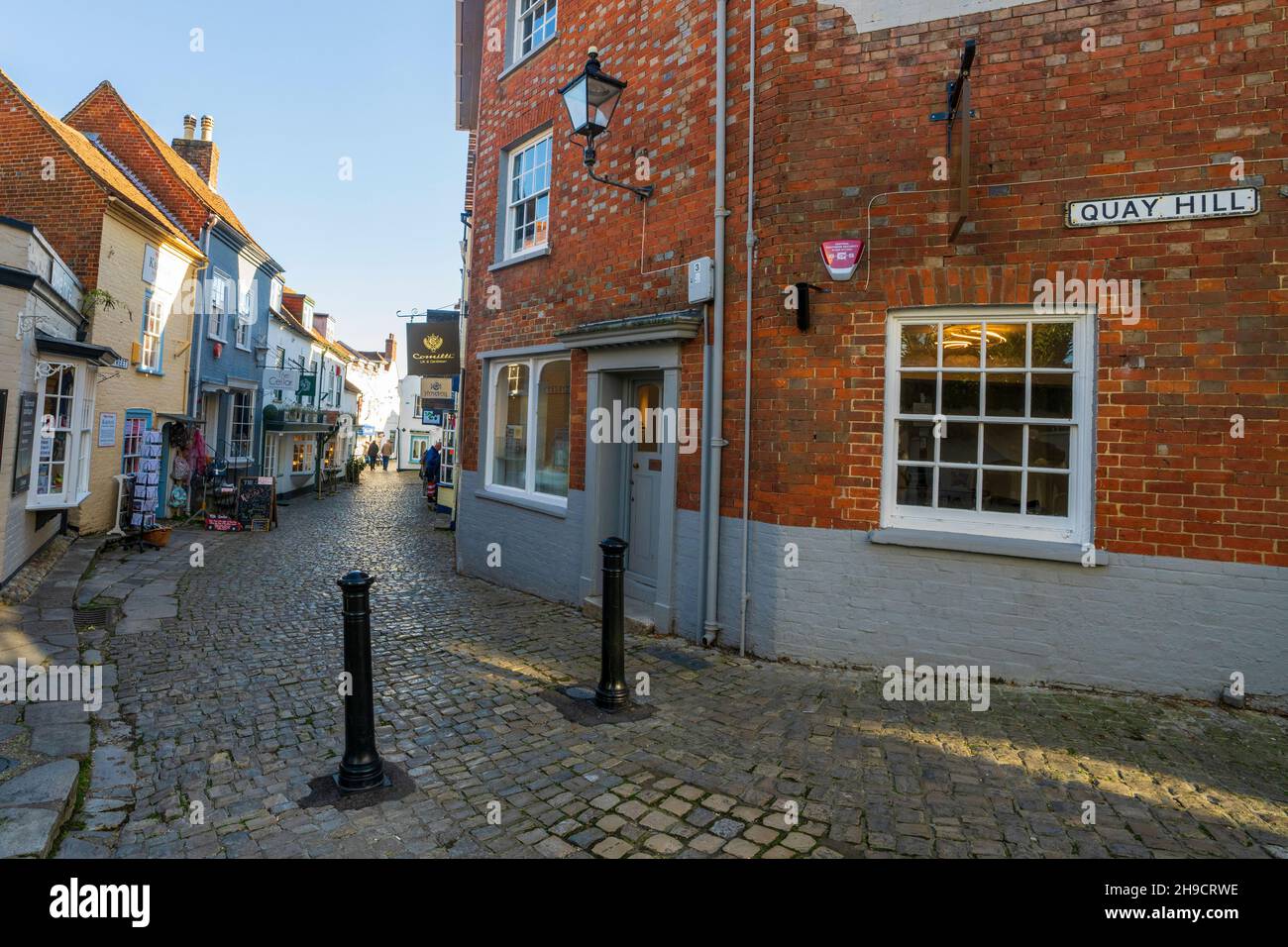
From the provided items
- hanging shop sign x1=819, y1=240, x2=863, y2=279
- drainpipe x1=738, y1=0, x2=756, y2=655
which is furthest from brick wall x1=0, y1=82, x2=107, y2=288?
hanging shop sign x1=819, y1=240, x2=863, y2=279

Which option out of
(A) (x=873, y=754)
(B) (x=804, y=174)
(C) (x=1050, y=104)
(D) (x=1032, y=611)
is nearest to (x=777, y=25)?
(B) (x=804, y=174)

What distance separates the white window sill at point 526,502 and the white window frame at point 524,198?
3212 mm

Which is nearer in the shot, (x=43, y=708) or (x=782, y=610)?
(x=43, y=708)

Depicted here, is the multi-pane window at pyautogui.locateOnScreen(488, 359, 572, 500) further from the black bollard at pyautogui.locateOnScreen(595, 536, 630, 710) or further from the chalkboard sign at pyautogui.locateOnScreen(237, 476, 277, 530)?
the chalkboard sign at pyautogui.locateOnScreen(237, 476, 277, 530)

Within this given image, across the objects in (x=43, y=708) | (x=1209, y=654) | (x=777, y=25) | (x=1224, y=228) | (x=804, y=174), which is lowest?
(x=43, y=708)

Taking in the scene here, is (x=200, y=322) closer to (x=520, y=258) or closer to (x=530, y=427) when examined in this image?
(x=520, y=258)

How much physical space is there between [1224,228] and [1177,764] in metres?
3.69

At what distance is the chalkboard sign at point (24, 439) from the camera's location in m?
7.54

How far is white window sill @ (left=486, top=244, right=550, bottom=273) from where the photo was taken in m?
8.86

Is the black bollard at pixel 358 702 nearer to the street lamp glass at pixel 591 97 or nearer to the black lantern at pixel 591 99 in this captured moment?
the black lantern at pixel 591 99

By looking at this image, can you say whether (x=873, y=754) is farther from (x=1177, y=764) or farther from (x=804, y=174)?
(x=804, y=174)

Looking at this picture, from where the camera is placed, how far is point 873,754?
13.6 feet

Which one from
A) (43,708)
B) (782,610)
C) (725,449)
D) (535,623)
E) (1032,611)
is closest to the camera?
(43,708)

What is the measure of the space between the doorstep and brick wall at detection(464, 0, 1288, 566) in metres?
1.29
